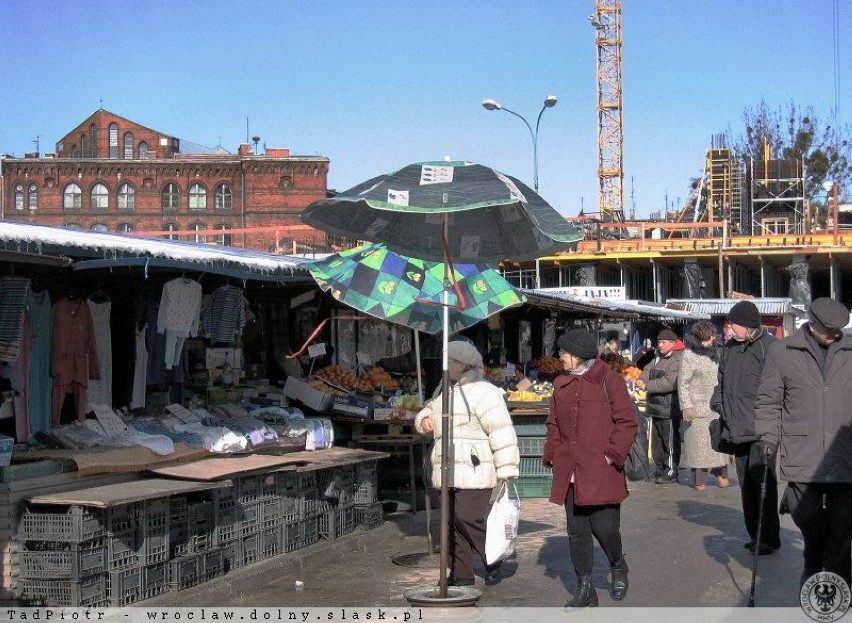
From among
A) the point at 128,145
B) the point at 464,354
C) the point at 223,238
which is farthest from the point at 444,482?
the point at 128,145

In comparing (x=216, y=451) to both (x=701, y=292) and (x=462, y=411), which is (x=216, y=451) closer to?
(x=462, y=411)

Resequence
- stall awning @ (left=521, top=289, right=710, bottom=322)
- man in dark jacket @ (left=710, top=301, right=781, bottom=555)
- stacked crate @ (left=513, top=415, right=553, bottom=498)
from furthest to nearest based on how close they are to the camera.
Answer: stall awning @ (left=521, top=289, right=710, bottom=322) → stacked crate @ (left=513, top=415, right=553, bottom=498) → man in dark jacket @ (left=710, top=301, right=781, bottom=555)

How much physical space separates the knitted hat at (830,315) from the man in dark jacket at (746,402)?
2.23 metres

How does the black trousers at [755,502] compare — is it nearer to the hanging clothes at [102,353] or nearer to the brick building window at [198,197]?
the hanging clothes at [102,353]

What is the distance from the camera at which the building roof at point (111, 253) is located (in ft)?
23.9

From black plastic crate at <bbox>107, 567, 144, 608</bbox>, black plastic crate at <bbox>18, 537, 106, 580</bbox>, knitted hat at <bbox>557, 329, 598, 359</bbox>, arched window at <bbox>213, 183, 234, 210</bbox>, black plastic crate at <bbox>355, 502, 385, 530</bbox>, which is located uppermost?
arched window at <bbox>213, 183, 234, 210</bbox>

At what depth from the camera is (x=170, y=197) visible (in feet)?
257

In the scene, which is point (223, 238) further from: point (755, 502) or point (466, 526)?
point (466, 526)

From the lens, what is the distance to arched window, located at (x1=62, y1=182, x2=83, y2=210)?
7825 centimetres

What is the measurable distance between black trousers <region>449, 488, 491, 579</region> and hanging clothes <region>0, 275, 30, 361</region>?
3.51 meters

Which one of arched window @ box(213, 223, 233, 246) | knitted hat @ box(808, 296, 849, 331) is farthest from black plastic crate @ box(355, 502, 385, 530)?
arched window @ box(213, 223, 233, 246)

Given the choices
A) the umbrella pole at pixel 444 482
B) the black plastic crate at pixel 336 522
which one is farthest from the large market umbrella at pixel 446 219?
the black plastic crate at pixel 336 522

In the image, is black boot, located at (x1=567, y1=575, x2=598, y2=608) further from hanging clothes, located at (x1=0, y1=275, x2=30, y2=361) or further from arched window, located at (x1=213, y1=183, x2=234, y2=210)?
arched window, located at (x1=213, y1=183, x2=234, y2=210)

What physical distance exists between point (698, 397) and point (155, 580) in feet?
24.5
